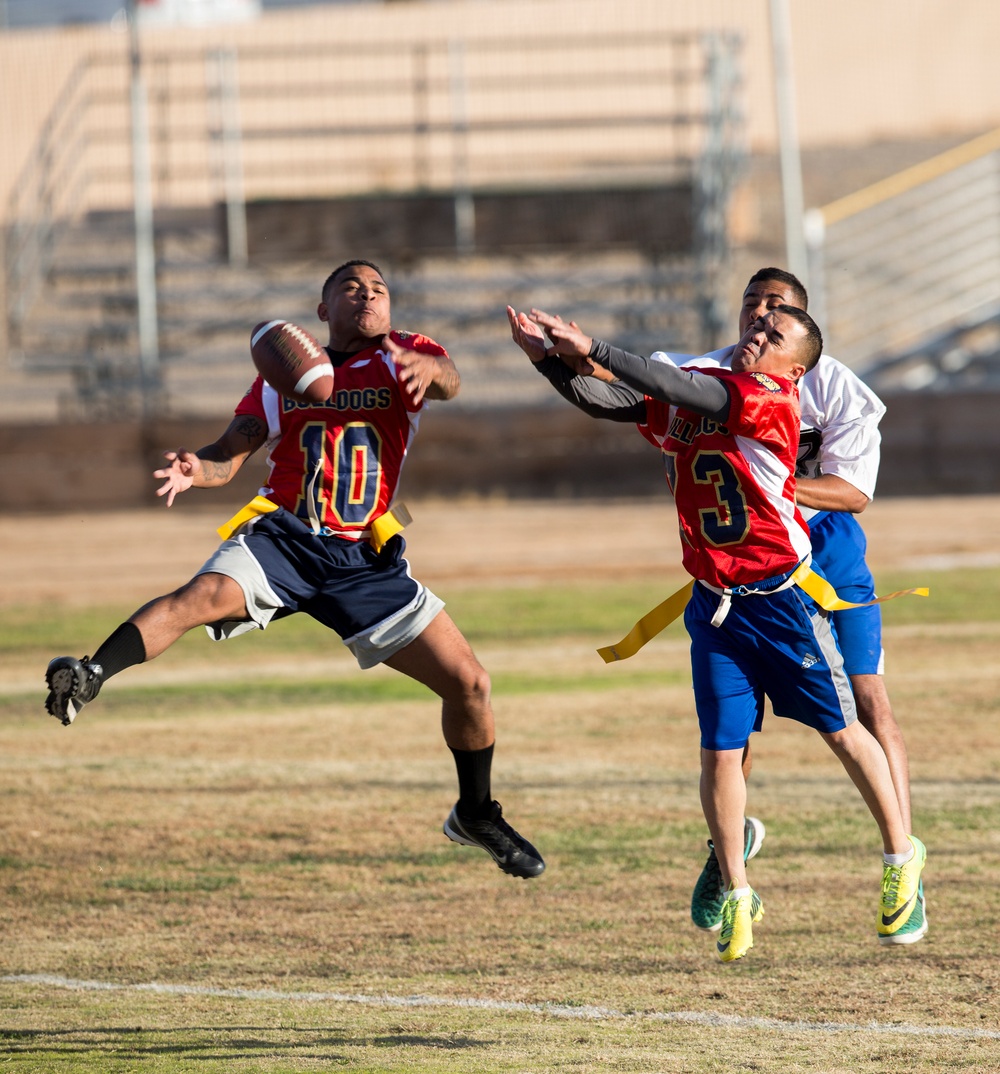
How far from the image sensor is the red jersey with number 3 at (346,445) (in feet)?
20.5

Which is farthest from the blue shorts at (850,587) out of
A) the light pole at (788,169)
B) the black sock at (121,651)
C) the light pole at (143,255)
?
the light pole at (143,255)

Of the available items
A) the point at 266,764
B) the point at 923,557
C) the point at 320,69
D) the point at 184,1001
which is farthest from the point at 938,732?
the point at 320,69

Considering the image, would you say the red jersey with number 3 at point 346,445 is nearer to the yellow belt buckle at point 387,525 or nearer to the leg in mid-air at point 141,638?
the yellow belt buckle at point 387,525

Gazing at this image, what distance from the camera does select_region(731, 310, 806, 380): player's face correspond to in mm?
5453

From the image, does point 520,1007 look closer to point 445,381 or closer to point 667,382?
point 667,382

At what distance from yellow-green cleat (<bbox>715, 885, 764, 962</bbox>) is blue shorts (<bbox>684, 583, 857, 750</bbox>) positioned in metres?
0.49

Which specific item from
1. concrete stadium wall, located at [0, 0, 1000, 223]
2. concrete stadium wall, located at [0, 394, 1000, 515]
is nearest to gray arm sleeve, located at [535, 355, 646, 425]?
concrete stadium wall, located at [0, 394, 1000, 515]

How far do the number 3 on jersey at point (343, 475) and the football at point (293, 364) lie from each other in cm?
20

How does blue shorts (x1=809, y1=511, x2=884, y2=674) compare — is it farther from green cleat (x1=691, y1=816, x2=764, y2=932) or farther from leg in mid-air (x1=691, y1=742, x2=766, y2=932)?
green cleat (x1=691, y1=816, x2=764, y2=932)

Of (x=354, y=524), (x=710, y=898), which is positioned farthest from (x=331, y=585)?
(x=710, y=898)

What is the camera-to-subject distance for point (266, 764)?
372 inches

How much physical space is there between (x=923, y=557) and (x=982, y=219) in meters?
11.3

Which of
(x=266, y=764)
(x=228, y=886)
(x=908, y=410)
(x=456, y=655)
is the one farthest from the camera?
(x=908, y=410)

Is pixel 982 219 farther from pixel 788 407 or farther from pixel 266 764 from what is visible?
pixel 788 407
